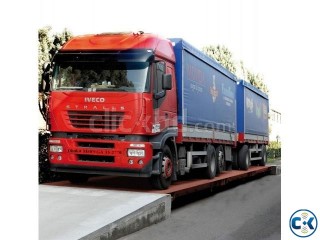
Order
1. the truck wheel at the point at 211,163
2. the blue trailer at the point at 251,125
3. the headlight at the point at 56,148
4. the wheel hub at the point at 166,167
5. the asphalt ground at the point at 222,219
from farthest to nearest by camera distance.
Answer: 1. the blue trailer at the point at 251,125
2. the truck wheel at the point at 211,163
3. the wheel hub at the point at 166,167
4. the headlight at the point at 56,148
5. the asphalt ground at the point at 222,219

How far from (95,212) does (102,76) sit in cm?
301

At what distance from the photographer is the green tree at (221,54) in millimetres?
34438

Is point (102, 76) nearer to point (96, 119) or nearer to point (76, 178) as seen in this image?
point (96, 119)

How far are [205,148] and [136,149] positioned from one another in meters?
4.06

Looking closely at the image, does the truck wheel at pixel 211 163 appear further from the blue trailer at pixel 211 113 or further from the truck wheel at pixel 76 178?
the truck wheel at pixel 76 178

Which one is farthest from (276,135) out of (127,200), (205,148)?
(127,200)

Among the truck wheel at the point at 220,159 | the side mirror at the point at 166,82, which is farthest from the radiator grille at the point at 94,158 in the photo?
the truck wheel at the point at 220,159

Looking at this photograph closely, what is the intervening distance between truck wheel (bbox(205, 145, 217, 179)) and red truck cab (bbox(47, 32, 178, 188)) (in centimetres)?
320

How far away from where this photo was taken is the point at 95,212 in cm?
718

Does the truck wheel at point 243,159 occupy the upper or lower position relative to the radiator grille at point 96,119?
lower

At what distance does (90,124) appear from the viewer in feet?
30.1

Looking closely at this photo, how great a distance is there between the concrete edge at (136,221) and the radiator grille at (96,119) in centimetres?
172

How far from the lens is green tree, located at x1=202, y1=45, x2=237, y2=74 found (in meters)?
34.4

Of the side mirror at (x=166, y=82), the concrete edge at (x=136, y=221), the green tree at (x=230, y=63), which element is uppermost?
the green tree at (x=230, y=63)
